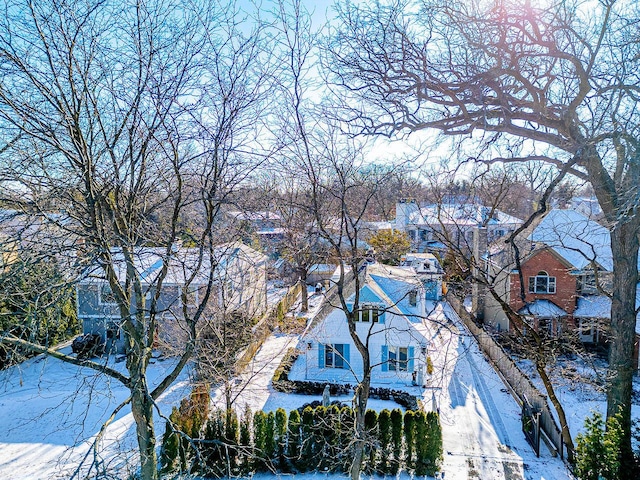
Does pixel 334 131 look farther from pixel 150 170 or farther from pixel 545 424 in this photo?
pixel 545 424

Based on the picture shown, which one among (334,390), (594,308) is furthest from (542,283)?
(334,390)

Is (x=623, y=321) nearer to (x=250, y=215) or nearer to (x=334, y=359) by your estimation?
(x=250, y=215)

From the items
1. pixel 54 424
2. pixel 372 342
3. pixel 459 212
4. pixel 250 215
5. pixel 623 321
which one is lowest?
pixel 54 424

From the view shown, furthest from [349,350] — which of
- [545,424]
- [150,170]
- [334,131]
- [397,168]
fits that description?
[150,170]

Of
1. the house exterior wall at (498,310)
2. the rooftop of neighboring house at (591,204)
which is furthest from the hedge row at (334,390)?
the rooftop of neighboring house at (591,204)

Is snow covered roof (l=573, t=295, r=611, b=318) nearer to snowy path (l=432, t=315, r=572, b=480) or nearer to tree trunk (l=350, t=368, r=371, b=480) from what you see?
snowy path (l=432, t=315, r=572, b=480)

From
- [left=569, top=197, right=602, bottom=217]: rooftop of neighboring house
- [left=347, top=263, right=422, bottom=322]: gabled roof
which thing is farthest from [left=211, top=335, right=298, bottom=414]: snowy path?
[left=569, top=197, right=602, bottom=217]: rooftop of neighboring house
